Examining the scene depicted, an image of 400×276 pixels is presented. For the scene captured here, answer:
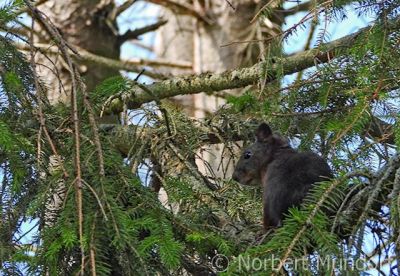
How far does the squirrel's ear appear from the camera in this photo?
12.7ft

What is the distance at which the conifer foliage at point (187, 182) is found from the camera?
8.03ft

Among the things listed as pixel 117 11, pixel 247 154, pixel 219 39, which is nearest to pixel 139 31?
pixel 117 11

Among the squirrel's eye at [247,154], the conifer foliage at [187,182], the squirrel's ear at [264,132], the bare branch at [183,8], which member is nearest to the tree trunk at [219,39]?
the bare branch at [183,8]

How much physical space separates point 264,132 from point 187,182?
2.13ft

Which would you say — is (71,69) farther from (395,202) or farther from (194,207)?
(395,202)

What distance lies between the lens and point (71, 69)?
9.00 feet

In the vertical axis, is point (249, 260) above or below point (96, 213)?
below

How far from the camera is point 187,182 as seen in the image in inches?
134

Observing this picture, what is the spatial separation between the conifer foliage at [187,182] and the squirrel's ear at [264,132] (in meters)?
0.09

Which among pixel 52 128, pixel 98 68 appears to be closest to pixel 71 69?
pixel 52 128

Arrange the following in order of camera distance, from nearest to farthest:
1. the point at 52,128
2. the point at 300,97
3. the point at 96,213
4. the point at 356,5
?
the point at 96,213
the point at 52,128
the point at 356,5
the point at 300,97

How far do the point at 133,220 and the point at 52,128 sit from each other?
2.06 ft

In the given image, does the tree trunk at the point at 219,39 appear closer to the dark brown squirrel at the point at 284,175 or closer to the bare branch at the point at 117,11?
the bare branch at the point at 117,11

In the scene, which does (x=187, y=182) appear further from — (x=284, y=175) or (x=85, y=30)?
(x=85, y=30)
